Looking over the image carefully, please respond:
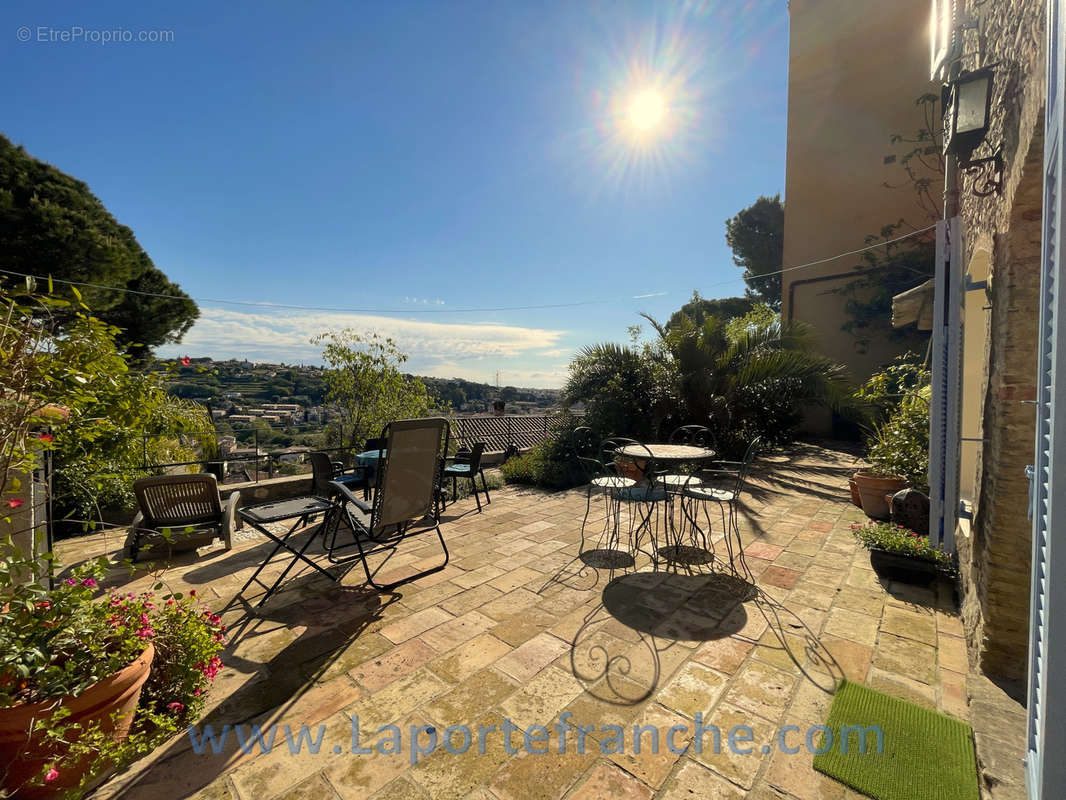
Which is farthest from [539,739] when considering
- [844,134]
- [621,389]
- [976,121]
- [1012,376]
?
[844,134]

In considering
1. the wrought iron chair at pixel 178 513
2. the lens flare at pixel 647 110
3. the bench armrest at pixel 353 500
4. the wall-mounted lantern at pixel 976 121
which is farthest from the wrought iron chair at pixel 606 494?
the lens flare at pixel 647 110

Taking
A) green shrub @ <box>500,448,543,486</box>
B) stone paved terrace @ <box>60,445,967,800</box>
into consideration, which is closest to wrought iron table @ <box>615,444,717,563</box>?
stone paved terrace @ <box>60,445,967,800</box>

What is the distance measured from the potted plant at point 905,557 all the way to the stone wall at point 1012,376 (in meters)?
0.85

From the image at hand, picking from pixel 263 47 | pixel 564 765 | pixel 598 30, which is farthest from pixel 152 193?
pixel 564 765

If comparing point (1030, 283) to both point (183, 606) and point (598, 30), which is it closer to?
point (183, 606)

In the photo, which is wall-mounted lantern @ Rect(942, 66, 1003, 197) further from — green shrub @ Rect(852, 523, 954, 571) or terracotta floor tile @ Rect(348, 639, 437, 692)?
terracotta floor tile @ Rect(348, 639, 437, 692)

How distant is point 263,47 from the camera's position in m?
5.25

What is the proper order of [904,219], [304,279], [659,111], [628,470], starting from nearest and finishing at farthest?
[628,470]
[659,111]
[904,219]
[304,279]

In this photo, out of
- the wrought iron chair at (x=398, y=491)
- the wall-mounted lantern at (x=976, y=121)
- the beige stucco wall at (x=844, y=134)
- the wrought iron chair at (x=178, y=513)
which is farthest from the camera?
the beige stucco wall at (x=844, y=134)

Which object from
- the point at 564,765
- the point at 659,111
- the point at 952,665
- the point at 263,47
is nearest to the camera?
the point at 564,765

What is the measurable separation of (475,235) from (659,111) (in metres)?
7.06

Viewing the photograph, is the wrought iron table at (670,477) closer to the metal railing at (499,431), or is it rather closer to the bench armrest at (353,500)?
the bench armrest at (353,500)

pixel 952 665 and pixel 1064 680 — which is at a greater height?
pixel 1064 680

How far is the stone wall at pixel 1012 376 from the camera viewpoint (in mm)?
1828
